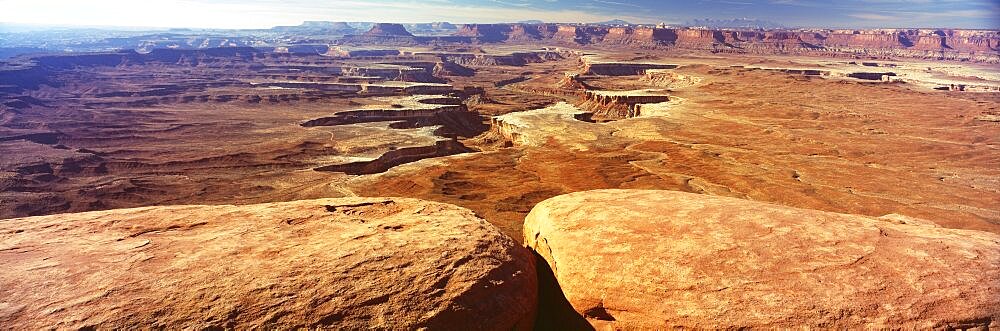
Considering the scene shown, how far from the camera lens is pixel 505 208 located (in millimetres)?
28359

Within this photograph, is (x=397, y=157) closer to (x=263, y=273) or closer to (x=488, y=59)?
(x=263, y=273)

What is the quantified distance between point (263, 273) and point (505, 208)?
21.2 metres

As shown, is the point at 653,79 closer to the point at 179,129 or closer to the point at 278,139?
the point at 278,139

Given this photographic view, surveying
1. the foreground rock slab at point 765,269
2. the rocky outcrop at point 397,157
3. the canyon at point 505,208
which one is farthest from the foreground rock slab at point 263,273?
the rocky outcrop at point 397,157

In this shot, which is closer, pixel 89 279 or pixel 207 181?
pixel 89 279

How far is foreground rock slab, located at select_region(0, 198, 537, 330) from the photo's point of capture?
6.52m

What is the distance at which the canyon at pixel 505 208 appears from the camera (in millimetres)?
7102

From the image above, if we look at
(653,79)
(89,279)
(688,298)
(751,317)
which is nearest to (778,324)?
(751,317)

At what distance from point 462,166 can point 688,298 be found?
107 feet

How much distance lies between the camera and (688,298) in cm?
766

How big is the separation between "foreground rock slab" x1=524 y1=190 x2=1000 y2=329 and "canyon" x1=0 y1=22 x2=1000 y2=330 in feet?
0.14

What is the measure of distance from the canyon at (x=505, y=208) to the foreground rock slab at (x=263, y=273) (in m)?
0.04

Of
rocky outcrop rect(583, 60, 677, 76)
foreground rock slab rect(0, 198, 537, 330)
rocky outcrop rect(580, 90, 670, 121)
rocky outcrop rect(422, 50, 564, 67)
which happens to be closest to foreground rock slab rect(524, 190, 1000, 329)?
foreground rock slab rect(0, 198, 537, 330)

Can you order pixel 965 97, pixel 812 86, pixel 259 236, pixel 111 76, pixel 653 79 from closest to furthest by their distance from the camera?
pixel 259 236 < pixel 965 97 < pixel 812 86 < pixel 653 79 < pixel 111 76
